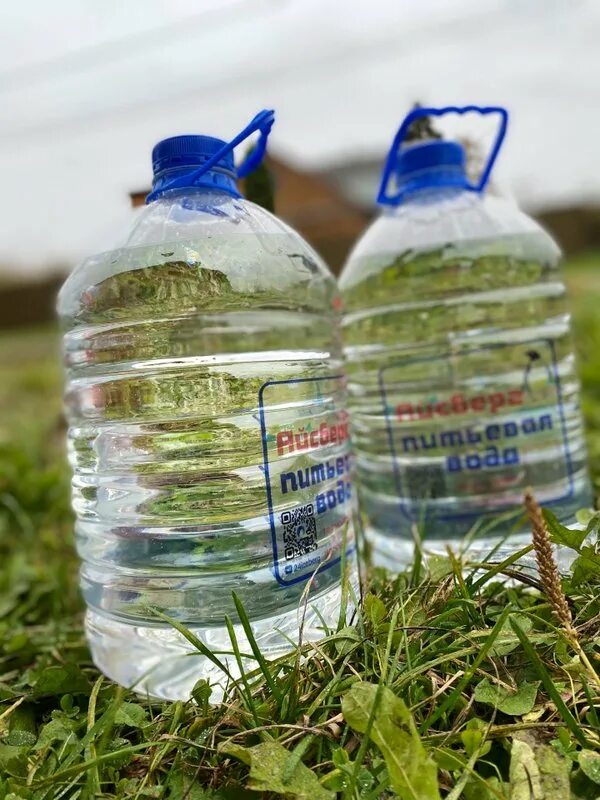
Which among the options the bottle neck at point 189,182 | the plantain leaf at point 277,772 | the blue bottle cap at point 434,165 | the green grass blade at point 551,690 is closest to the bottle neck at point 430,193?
the blue bottle cap at point 434,165

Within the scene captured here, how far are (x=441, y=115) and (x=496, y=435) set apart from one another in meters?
0.79

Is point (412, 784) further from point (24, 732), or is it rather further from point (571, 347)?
point (571, 347)

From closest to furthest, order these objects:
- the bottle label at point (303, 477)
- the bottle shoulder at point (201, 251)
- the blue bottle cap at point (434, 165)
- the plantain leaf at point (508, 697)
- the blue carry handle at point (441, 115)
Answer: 1. the plantain leaf at point (508, 697)
2. the bottle label at point (303, 477)
3. the bottle shoulder at point (201, 251)
4. the blue carry handle at point (441, 115)
5. the blue bottle cap at point (434, 165)

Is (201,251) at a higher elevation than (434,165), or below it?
below

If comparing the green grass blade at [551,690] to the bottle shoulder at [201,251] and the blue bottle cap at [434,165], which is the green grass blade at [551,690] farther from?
the blue bottle cap at [434,165]

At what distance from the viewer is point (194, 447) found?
1178 millimetres

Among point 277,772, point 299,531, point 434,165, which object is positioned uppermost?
point 434,165

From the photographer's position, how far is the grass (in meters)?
0.83

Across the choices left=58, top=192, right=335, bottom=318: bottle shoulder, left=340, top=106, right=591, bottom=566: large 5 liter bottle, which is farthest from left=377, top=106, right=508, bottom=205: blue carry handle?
left=58, top=192, right=335, bottom=318: bottle shoulder

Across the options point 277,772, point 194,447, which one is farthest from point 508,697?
point 194,447

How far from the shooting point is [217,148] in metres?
1.26

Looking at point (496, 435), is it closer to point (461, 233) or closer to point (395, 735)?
point (461, 233)

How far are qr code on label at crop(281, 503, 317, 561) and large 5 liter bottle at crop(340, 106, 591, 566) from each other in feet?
1.61

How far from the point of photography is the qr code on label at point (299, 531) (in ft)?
3.77
